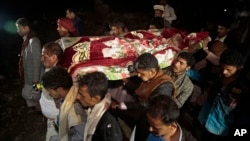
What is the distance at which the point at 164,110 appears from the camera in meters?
2.58

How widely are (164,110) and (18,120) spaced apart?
3603 millimetres

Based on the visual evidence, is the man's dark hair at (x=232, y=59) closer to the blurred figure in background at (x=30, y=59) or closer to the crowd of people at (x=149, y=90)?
the crowd of people at (x=149, y=90)

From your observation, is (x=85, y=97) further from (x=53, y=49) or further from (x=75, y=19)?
(x=75, y=19)

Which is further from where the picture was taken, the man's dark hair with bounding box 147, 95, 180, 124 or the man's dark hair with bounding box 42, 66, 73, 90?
the man's dark hair with bounding box 42, 66, 73, 90

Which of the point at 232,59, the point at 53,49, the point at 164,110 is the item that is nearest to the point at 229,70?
the point at 232,59

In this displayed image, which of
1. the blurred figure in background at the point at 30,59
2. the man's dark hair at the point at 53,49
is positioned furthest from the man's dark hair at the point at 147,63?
the blurred figure in background at the point at 30,59

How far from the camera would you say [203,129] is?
4.00 meters

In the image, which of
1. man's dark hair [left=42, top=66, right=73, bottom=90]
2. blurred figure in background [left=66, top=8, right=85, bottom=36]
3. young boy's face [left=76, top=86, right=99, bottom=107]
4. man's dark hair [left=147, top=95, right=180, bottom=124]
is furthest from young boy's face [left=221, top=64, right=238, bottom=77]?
blurred figure in background [left=66, top=8, right=85, bottom=36]

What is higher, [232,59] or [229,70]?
[232,59]

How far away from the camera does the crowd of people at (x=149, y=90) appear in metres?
2.88

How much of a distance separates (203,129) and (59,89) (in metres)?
1.94

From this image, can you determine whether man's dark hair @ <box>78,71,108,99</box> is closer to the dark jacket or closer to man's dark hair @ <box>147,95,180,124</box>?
the dark jacket

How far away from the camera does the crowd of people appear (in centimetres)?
288

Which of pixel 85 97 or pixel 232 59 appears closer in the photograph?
pixel 85 97
